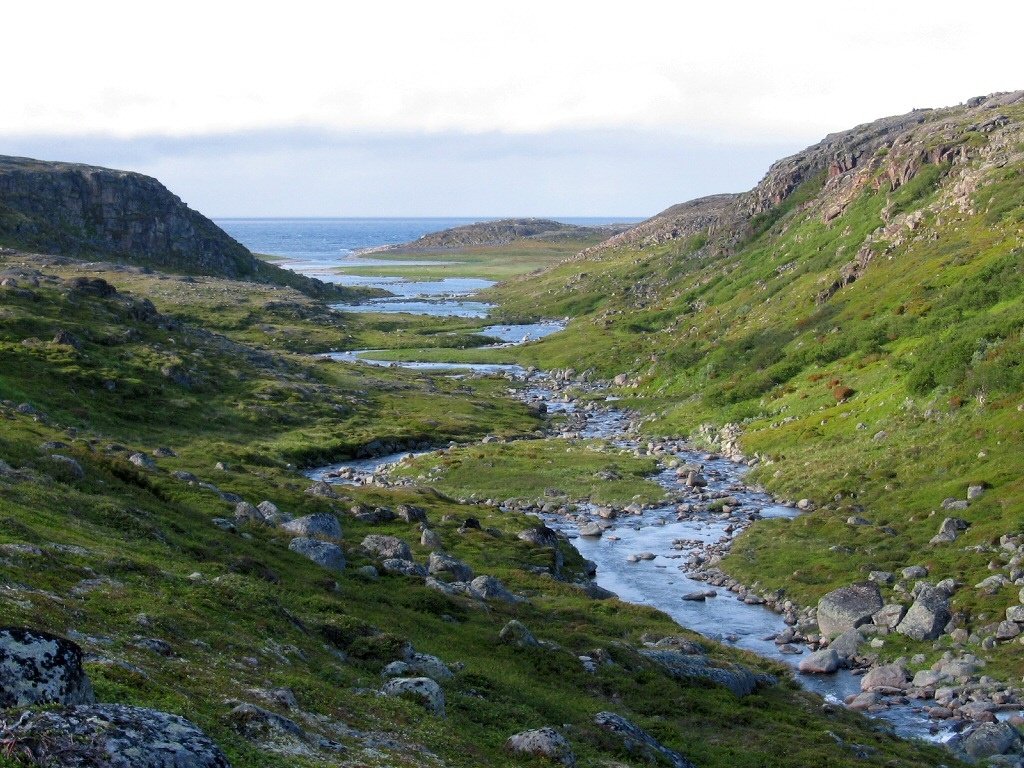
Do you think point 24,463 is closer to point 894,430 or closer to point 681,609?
point 681,609

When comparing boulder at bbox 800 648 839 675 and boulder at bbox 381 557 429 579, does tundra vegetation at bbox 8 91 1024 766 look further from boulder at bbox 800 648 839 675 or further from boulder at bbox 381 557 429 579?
boulder at bbox 800 648 839 675

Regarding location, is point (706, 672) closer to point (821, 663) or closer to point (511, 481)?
point (821, 663)

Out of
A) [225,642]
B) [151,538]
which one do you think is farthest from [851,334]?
[225,642]

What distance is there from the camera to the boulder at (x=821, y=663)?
141 feet

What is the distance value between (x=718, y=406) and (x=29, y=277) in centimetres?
9498

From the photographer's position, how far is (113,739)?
1416cm

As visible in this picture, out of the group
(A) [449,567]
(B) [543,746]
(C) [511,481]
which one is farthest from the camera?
(C) [511,481]

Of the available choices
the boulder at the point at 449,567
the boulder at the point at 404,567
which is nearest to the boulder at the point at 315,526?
the boulder at the point at 404,567

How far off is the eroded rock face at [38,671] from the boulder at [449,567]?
32673mm

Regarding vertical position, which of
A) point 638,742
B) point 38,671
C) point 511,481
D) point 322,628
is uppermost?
point 38,671

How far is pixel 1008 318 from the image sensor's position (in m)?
72.6

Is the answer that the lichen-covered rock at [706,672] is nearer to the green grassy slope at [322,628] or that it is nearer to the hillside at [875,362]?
the green grassy slope at [322,628]

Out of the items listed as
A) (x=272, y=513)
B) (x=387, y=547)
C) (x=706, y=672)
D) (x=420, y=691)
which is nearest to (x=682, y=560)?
(x=387, y=547)

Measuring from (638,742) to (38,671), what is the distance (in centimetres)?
1831
